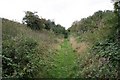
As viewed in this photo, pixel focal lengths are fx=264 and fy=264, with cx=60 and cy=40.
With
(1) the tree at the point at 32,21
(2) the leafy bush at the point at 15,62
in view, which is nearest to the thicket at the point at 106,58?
(2) the leafy bush at the point at 15,62

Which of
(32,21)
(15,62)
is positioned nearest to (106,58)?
(15,62)

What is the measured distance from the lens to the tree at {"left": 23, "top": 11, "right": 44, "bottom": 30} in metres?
29.8

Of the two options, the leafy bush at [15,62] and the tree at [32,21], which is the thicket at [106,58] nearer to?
the leafy bush at [15,62]

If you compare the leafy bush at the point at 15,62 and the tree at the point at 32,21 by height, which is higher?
the tree at the point at 32,21

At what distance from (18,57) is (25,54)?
518 mm

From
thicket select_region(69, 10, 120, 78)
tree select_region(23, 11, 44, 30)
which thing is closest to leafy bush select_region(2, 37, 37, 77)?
thicket select_region(69, 10, 120, 78)

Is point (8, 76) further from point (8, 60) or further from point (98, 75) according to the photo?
point (98, 75)

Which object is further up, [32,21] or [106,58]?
[32,21]

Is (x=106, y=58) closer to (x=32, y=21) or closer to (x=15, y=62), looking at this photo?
(x=15, y=62)

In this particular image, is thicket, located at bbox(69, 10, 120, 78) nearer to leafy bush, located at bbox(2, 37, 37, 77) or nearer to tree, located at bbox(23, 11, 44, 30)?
leafy bush, located at bbox(2, 37, 37, 77)

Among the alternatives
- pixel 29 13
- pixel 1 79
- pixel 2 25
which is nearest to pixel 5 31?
Result: pixel 2 25

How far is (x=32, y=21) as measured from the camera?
3006cm

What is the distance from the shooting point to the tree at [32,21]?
2981 centimetres

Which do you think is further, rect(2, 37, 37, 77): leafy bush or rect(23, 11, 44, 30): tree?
rect(23, 11, 44, 30): tree
